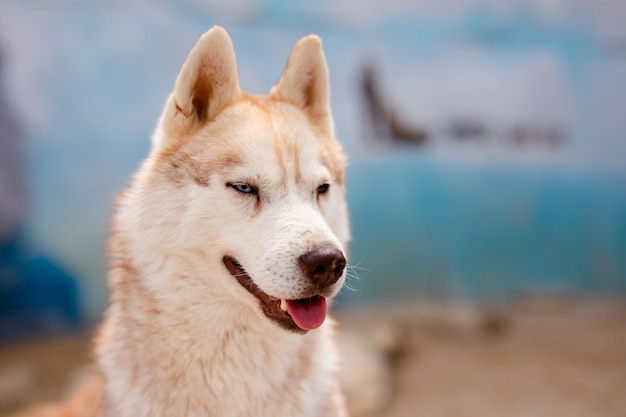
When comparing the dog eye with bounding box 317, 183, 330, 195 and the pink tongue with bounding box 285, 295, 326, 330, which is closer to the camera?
the pink tongue with bounding box 285, 295, 326, 330

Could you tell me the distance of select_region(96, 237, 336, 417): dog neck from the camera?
6.64 ft

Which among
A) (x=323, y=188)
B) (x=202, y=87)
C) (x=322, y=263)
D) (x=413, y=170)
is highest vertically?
(x=202, y=87)

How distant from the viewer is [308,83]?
2.53m

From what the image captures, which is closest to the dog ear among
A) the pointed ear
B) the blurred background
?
the pointed ear

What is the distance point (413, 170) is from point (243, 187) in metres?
4.56

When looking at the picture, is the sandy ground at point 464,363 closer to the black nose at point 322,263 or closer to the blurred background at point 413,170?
the blurred background at point 413,170

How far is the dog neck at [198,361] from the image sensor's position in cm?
203

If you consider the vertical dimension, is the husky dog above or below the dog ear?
below

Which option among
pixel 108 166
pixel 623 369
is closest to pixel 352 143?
pixel 108 166

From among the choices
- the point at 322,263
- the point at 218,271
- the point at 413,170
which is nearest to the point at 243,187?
the point at 218,271

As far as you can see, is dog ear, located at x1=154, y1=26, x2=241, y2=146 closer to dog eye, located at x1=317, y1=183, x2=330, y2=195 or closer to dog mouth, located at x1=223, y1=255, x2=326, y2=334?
dog eye, located at x1=317, y1=183, x2=330, y2=195

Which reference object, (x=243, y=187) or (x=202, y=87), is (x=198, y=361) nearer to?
(x=243, y=187)

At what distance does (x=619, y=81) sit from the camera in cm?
702

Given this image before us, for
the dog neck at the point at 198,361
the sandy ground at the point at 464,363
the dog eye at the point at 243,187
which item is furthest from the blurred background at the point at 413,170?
the dog eye at the point at 243,187
